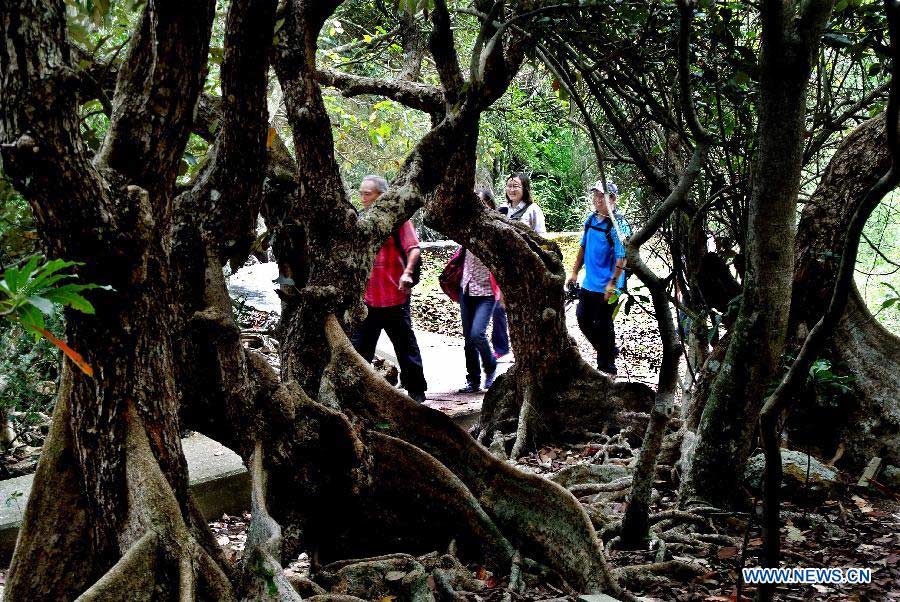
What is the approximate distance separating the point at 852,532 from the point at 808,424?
132 centimetres

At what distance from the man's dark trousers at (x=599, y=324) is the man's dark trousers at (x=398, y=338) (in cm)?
172

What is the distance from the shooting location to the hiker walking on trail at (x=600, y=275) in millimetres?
7332

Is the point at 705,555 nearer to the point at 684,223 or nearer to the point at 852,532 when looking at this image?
the point at 852,532

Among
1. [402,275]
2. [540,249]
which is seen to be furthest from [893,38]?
[402,275]

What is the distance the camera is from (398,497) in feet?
14.0

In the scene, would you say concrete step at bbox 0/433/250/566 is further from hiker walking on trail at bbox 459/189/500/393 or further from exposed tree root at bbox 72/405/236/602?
hiker walking on trail at bbox 459/189/500/393

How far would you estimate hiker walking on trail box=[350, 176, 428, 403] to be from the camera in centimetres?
693

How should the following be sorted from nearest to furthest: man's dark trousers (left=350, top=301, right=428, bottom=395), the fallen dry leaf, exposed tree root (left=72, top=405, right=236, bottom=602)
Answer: exposed tree root (left=72, top=405, right=236, bottom=602), the fallen dry leaf, man's dark trousers (left=350, top=301, right=428, bottom=395)

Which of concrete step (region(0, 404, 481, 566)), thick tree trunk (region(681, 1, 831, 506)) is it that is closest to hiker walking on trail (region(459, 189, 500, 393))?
concrete step (region(0, 404, 481, 566))

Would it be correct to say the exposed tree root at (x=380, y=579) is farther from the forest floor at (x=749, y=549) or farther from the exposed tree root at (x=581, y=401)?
the exposed tree root at (x=581, y=401)

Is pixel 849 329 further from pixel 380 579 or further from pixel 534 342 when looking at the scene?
pixel 380 579

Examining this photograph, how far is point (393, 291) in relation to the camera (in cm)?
713

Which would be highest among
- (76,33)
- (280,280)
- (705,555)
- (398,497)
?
(76,33)

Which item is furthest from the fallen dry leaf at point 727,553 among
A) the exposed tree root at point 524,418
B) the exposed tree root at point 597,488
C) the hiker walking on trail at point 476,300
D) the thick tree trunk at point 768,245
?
the hiker walking on trail at point 476,300
